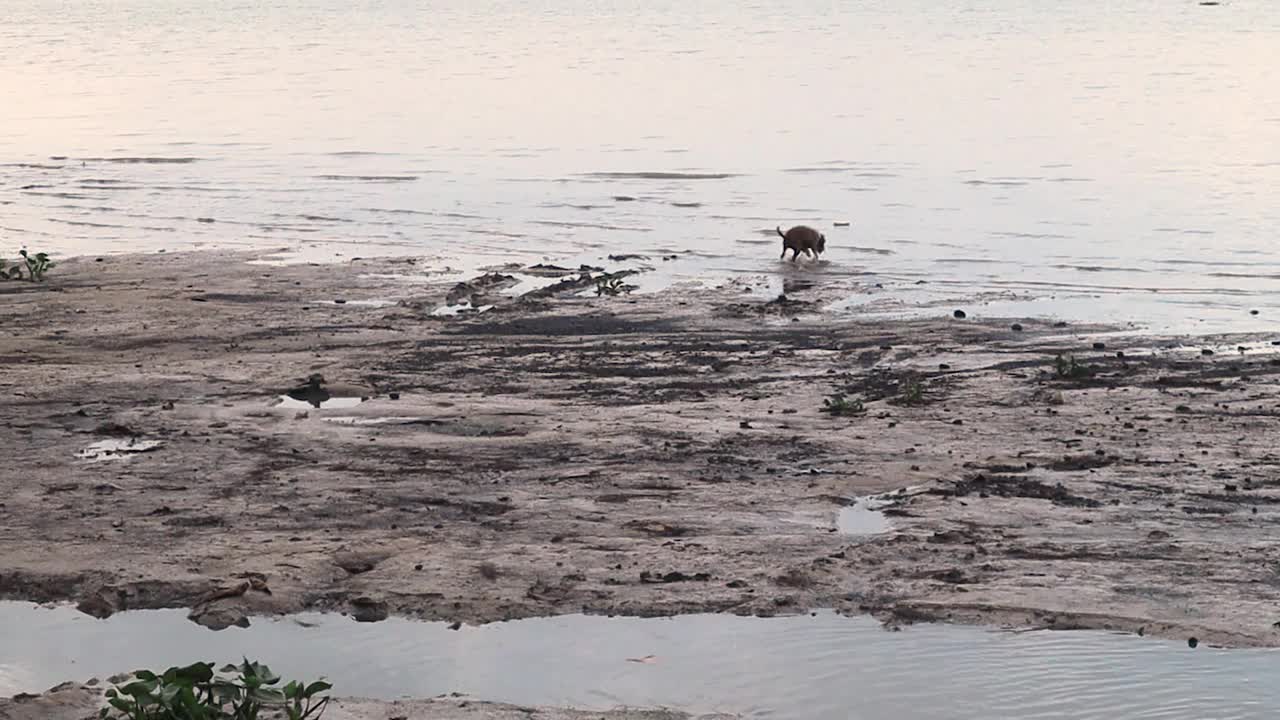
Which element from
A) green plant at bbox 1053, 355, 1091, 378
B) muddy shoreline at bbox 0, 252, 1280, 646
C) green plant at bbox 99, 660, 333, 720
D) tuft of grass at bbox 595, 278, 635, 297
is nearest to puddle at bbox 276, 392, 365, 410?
muddy shoreline at bbox 0, 252, 1280, 646

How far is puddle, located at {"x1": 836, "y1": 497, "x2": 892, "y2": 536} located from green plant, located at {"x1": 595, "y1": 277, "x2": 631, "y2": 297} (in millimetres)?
8005

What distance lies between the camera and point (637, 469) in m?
9.89

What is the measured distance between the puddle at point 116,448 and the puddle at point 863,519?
432 cm

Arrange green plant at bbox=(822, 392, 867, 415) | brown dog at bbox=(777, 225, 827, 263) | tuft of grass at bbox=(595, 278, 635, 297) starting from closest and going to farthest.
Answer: green plant at bbox=(822, 392, 867, 415), tuft of grass at bbox=(595, 278, 635, 297), brown dog at bbox=(777, 225, 827, 263)

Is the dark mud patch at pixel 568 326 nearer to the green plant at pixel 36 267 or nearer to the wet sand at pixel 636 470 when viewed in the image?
the wet sand at pixel 636 470

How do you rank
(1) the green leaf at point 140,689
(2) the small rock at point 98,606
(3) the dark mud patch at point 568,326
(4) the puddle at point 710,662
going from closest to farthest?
(1) the green leaf at point 140,689 < (4) the puddle at point 710,662 < (2) the small rock at point 98,606 < (3) the dark mud patch at point 568,326

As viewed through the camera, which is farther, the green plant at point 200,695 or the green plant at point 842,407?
the green plant at point 842,407

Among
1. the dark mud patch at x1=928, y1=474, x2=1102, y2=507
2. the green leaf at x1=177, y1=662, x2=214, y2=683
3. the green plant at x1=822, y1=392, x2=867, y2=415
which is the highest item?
the green plant at x1=822, y1=392, x2=867, y2=415

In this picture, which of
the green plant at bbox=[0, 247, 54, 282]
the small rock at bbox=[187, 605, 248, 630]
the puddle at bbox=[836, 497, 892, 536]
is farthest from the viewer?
the green plant at bbox=[0, 247, 54, 282]

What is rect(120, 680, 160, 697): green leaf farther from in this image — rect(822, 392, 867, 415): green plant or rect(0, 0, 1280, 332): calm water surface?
rect(0, 0, 1280, 332): calm water surface

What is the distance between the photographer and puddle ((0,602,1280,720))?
6816 mm

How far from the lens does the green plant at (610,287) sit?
674 inches

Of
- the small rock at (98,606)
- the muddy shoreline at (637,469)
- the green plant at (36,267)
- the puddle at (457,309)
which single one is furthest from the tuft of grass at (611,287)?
the small rock at (98,606)

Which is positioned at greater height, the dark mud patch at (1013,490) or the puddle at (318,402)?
the puddle at (318,402)
